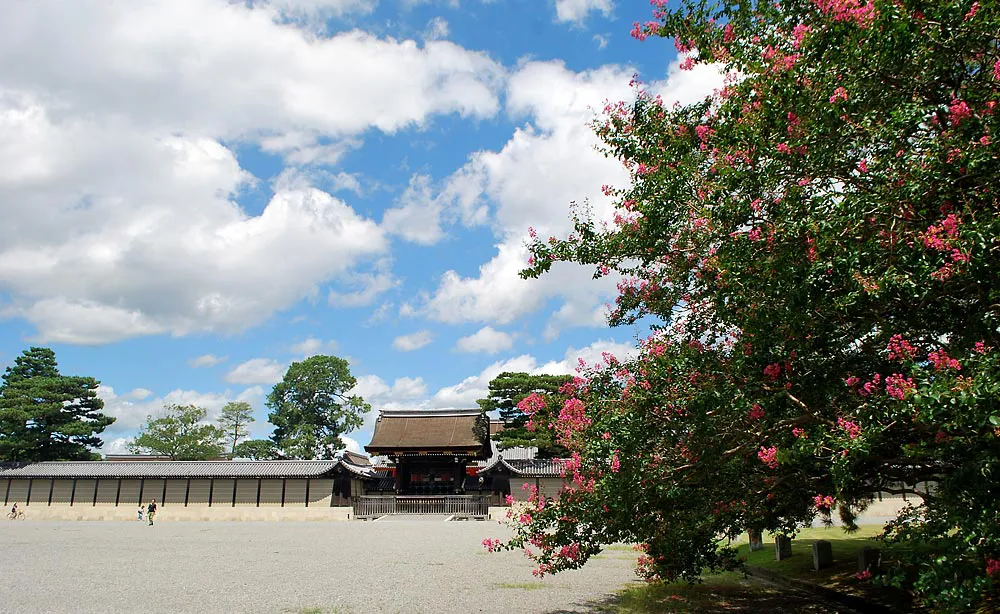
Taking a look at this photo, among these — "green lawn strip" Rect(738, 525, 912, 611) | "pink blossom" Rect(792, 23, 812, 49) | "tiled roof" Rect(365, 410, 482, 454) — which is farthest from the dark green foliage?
"pink blossom" Rect(792, 23, 812, 49)

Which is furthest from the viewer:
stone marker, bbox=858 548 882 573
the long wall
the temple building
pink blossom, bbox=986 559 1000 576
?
the temple building

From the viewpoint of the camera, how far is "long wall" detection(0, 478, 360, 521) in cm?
3544

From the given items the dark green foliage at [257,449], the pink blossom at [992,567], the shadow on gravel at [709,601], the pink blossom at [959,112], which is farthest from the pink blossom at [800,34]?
the dark green foliage at [257,449]

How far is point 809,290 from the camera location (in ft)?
15.3

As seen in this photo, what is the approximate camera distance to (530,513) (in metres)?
7.47

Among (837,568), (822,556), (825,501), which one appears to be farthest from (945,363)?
(822,556)

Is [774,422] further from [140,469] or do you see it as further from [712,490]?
[140,469]

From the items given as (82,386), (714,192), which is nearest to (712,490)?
(714,192)

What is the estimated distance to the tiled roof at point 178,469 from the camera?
118 feet

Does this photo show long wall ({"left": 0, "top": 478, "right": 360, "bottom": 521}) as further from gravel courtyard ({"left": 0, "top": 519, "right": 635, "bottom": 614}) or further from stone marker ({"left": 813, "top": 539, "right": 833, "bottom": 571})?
stone marker ({"left": 813, "top": 539, "right": 833, "bottom": 571})

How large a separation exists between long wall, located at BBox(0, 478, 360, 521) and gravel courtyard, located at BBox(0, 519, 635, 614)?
14.9 meters

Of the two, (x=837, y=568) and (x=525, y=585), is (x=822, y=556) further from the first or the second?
(x=525, y=585)

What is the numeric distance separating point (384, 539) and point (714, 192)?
1901cm

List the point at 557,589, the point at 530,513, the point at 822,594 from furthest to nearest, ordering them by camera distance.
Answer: the point at 557,589 < the point at 822,594 < the point at 530,513
